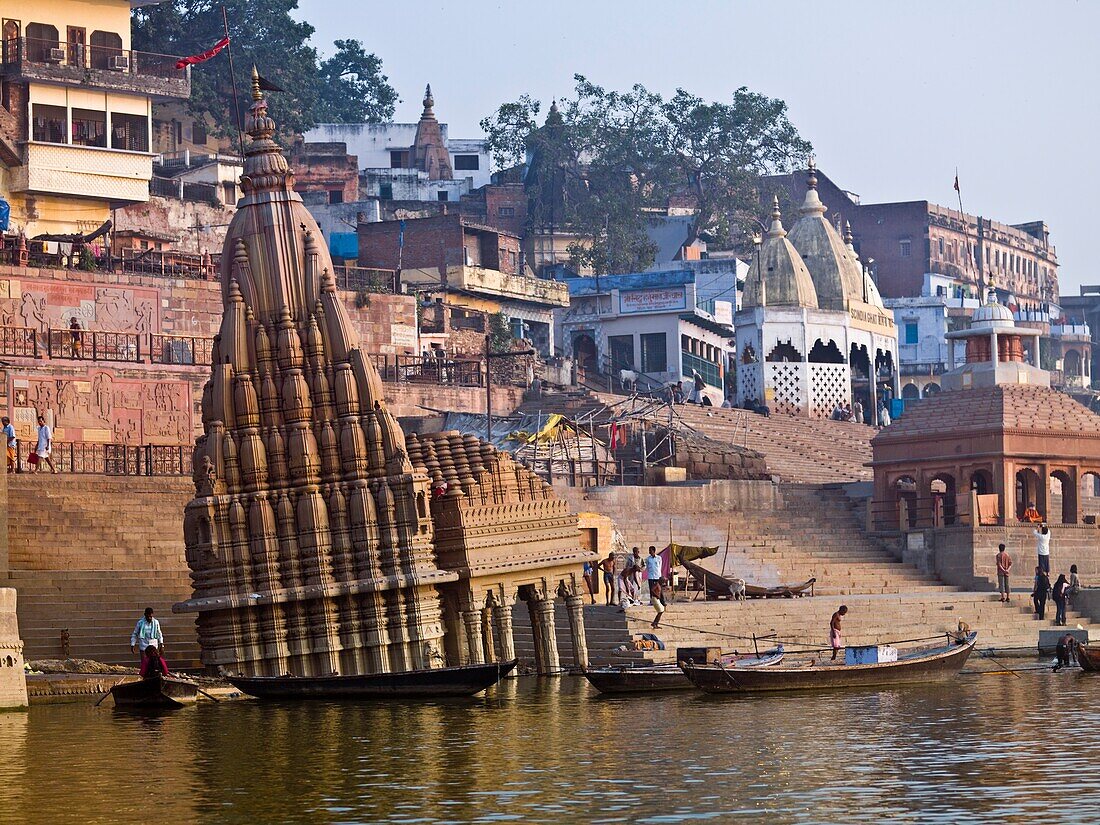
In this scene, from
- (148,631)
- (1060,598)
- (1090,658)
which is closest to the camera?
(148,631)

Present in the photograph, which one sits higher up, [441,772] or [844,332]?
[844,332]

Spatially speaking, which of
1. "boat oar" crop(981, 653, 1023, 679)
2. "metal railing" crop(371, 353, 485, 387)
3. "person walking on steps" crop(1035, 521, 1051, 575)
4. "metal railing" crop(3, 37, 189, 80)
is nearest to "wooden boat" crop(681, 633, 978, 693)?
"boat oar" crop(981, 653, 1023, 679)

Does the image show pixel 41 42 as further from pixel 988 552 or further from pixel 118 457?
pixel 988 552

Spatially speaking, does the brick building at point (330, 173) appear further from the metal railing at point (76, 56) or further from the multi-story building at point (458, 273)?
the metal railing at point (76, 56)

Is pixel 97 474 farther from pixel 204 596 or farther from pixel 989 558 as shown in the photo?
pixel 989 558

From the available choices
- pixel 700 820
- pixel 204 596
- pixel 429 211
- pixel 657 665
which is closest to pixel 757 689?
pixel 657 665

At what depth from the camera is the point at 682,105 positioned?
257ft

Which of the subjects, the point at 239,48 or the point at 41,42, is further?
the point at 239,48

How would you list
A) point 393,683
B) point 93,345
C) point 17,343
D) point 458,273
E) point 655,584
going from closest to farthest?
point 393,683, point 655,584, point 17,343, point 93,345, point 458,273

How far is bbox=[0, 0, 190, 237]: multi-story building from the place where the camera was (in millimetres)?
48562

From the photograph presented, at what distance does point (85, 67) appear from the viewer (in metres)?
50.0

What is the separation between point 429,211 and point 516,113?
8.78m

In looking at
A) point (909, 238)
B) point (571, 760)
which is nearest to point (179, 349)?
point (571, 760)

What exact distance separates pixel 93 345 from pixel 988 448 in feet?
56.7
